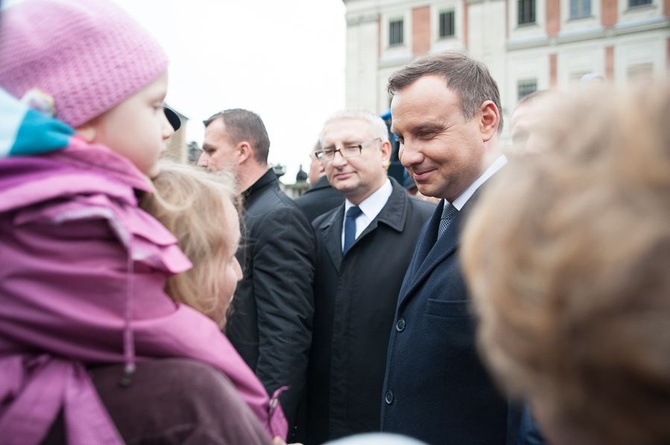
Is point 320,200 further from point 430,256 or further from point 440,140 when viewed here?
point 430,256

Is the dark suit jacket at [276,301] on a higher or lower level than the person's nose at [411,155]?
lower

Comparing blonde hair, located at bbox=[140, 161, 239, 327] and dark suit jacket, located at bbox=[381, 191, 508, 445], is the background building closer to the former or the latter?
dark suit jacket, located at bbox=[381, 191, 508, 445]

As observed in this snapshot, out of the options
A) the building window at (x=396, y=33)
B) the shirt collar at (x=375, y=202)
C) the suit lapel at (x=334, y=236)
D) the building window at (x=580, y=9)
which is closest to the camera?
the suit lapel at (x=334, y=236)

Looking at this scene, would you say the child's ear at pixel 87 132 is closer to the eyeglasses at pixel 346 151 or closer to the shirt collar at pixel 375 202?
the shirt collar at pixel 375 202

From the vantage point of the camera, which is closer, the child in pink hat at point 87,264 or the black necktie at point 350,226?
the child in pink hat at point 87,264

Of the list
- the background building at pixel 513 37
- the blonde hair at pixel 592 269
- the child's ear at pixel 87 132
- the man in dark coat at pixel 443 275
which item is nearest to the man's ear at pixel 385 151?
the man in dark coat at pixel 443 275

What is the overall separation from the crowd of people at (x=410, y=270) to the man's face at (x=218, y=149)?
1552 mm

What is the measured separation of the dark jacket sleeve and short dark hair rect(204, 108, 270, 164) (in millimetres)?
767

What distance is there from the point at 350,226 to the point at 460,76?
1245 mm

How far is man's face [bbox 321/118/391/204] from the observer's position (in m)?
3.09

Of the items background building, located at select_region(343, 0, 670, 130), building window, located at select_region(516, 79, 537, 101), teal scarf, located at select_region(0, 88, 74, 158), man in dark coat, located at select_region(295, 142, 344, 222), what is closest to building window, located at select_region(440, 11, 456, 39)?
background building, located at select_region(343, 0, 670, 130)

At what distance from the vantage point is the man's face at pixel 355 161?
3088 mm

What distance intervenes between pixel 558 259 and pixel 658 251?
0.29 ft

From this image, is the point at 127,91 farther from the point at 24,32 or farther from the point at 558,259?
the point at 558,259
